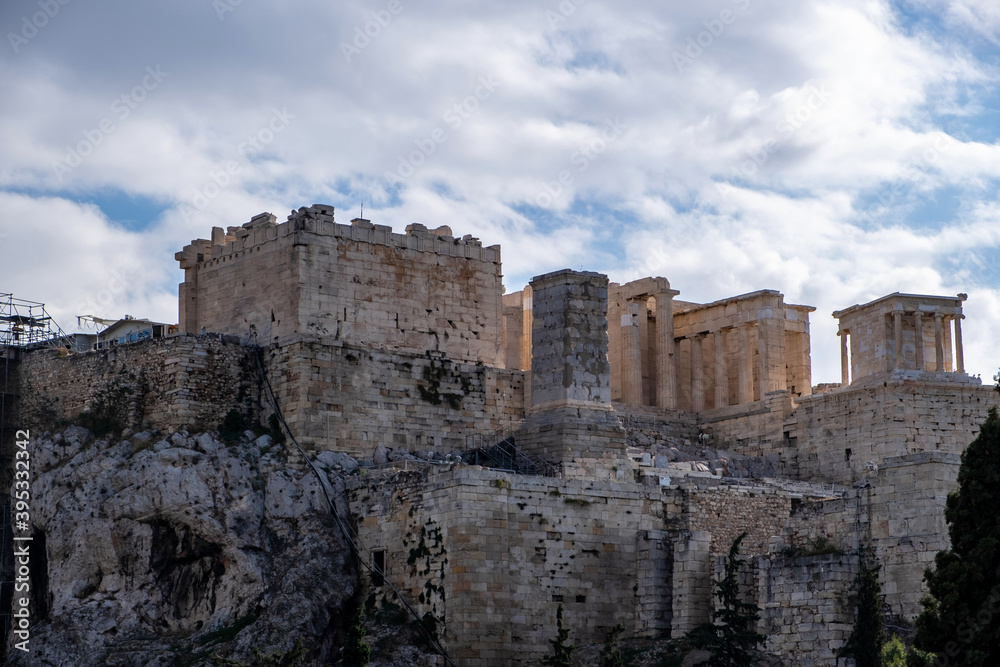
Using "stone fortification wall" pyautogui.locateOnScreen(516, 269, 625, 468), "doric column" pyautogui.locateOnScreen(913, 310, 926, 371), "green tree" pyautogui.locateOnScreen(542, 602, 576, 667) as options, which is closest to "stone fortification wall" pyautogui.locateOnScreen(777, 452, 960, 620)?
"green tree" pyautogui.locateOnScreen(542, 602, 576, 667)

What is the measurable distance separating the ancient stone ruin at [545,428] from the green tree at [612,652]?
2.95 meters

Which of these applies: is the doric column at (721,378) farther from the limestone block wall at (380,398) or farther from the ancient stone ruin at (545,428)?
the limestone block wall at (380,398)

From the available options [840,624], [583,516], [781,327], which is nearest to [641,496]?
[583,516]

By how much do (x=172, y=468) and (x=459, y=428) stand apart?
27.4 ft

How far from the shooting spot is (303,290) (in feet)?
179

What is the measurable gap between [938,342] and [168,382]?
78.1 feet

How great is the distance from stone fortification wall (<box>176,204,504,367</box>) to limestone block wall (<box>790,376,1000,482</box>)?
1037 centimetres

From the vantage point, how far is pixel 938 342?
61688mm

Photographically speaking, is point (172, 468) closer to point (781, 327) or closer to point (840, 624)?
point (840, 624)

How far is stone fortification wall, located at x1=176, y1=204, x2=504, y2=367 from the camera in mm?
54875

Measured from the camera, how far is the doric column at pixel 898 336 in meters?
61.0

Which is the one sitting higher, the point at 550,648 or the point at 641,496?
the point at 641,496

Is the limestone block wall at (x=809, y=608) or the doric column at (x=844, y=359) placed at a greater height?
the doric column at (x=844, y=359)

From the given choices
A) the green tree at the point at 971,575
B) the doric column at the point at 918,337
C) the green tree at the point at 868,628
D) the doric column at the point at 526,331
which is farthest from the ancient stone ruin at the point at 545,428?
the green tree at the point at 971,575
